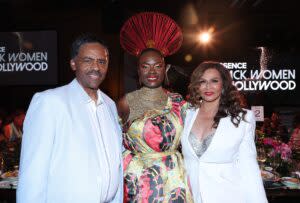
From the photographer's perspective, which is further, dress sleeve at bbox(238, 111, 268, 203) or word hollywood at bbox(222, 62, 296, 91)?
word hollywood at bbox(222, 62, 296, 91)

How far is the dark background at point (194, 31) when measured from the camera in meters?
6.98

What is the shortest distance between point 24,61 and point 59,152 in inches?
243

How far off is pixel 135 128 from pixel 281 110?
234 inches

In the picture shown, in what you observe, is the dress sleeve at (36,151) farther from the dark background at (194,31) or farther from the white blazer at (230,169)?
the dark background at (194,31)

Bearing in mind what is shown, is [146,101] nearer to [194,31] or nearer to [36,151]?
[36,151]

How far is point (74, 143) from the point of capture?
1.63 m

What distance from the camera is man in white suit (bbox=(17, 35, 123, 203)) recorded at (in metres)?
1.52

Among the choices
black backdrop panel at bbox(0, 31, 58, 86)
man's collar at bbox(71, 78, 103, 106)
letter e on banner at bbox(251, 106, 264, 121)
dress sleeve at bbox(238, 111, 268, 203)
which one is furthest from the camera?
black backdrop panel at bbox(0, 31, 58, 86)

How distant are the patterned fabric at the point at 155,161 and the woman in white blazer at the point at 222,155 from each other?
83mm

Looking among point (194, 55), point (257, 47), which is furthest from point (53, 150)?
point (257, 47)

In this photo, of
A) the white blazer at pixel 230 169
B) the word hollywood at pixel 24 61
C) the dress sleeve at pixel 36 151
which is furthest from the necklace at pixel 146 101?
the word hollywood at pixel 24 61

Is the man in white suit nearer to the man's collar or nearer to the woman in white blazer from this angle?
the man's collar

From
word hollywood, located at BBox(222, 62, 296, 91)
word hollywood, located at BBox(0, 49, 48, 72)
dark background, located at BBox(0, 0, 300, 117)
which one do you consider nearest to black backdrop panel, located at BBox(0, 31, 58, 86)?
word hollywood, located at BBox(0, 49, 48, 72)

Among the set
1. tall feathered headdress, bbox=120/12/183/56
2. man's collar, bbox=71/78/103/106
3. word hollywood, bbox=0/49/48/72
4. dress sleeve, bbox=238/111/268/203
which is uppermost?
word hollywood, bbox=0/49/48/72
